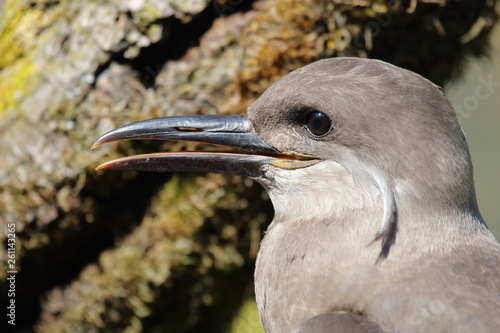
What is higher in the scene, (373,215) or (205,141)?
(205,141)

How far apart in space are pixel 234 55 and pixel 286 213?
1403 millimetres

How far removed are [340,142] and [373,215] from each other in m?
0.30

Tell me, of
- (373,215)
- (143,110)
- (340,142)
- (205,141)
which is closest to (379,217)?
(373,215)

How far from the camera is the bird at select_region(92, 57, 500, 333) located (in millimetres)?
1869

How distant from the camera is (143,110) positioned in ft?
11.2

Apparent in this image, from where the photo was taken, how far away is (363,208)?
207cm

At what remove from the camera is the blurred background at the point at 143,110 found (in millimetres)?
3387

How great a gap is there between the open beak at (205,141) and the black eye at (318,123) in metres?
0.17

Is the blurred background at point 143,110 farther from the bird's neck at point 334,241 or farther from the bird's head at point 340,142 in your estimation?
the bird's neck at point 334,241

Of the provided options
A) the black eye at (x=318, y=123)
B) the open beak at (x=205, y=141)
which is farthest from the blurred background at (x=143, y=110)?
the black eye at (x=318, y=123)

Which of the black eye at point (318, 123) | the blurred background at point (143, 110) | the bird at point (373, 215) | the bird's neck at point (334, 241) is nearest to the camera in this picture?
the bird at point (373, 215)

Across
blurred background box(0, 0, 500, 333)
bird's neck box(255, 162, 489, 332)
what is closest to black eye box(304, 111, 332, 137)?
bird's neck box(255, 162, 489, 332)

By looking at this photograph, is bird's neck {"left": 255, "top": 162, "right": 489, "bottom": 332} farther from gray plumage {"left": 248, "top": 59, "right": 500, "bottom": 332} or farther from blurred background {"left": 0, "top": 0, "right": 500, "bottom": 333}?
blurred background {"left": 0, "top": 0, "right": 500, "bottom": 333}

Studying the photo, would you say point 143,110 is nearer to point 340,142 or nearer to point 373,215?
point 340,142
